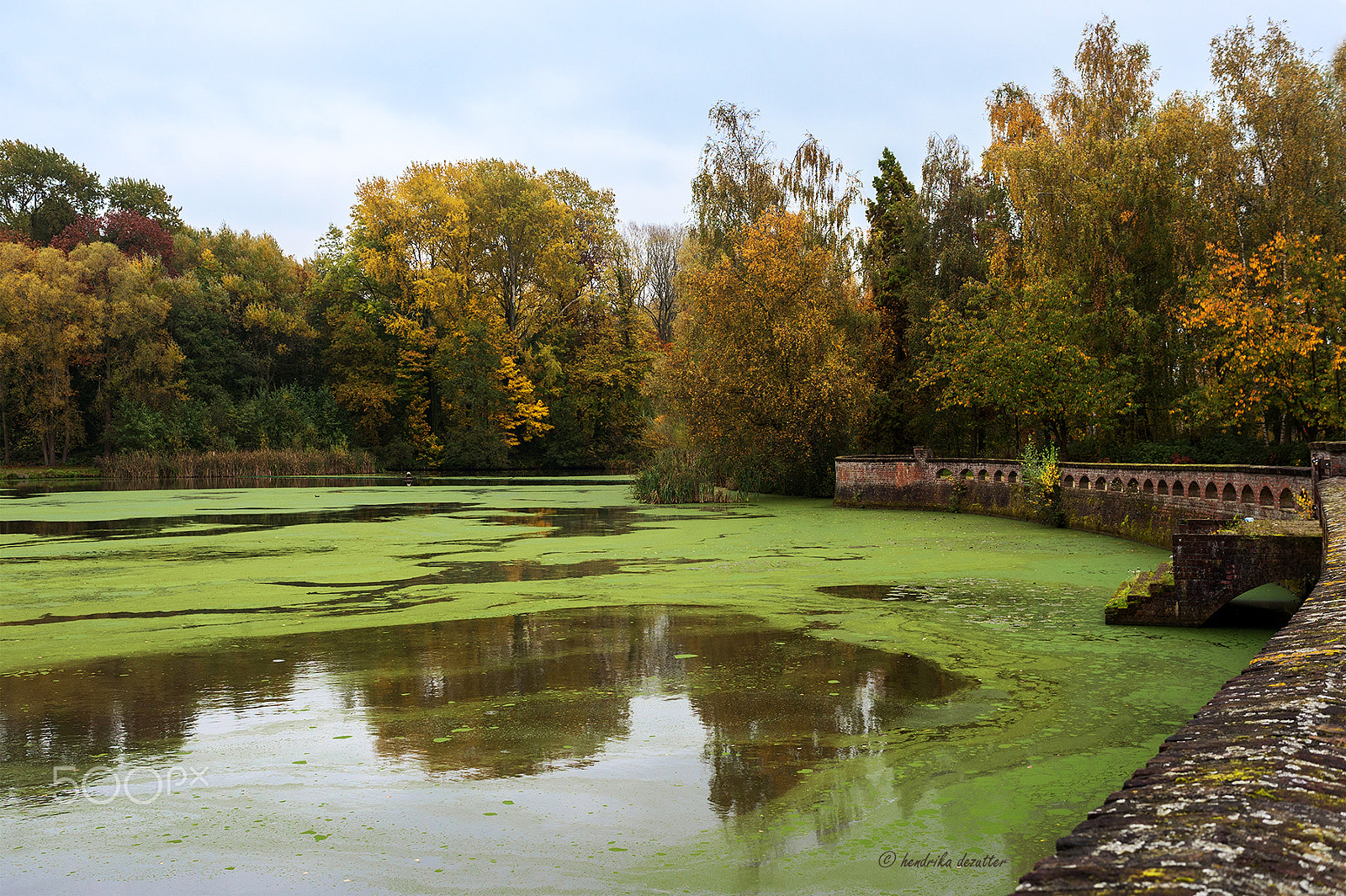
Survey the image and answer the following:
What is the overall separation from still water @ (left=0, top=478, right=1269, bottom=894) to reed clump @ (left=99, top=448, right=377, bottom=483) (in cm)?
2855

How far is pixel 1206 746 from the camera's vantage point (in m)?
2.34

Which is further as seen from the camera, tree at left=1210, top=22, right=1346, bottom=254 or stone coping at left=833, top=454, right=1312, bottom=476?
tree at left=1210, top=22, right=1346, bottom=254

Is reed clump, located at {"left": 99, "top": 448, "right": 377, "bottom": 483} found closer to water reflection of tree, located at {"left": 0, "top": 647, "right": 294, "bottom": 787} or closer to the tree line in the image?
the tree line

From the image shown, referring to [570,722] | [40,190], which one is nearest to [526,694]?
[570,722]

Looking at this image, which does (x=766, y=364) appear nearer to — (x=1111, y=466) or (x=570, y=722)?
(x=1111, y=466)

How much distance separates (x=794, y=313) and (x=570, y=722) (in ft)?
66.9

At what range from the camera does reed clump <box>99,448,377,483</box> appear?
3856 centimetres

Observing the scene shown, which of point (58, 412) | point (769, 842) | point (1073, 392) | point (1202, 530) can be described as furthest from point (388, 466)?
point (769, 842)

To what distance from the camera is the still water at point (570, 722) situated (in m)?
3.37

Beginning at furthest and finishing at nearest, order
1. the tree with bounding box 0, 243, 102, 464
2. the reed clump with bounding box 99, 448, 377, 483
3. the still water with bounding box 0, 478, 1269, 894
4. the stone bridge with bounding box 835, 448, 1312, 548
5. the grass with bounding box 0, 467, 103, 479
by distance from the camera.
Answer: the grass with bounding box 0, 467, 103, 479
the tree with bounding box 0, 243, 102, 464
the reed clump with bounding box 99, 448, 377, 483
the stone bridge with bounding box 835, 448, 1312, 548
the still water with bounding box 0, 478, 1269, 894

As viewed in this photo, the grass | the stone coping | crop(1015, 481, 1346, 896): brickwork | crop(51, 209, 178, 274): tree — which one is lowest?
→ the grass

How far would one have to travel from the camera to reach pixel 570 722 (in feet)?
16.7

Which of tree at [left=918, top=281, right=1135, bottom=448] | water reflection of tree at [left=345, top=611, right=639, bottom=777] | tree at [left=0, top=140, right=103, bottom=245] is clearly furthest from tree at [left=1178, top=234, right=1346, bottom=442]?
tree at [left=0, top=140, right=103, bottom=245]

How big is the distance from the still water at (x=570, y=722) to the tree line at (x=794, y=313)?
11.0 meters
